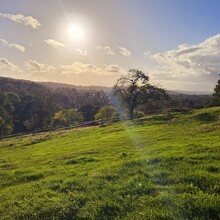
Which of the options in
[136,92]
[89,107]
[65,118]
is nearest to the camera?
[136,92]

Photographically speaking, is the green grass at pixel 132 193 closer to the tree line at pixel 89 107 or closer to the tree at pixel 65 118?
the tree line at pixel 89 107

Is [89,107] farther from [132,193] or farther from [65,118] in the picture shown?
[132,193]

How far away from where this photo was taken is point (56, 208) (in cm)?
880

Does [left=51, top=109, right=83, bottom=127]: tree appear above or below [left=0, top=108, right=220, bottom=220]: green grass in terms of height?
below

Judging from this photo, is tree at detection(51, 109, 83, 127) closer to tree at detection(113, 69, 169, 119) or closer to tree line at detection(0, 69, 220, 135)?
tree line at detection(0, 69, 220, 135)

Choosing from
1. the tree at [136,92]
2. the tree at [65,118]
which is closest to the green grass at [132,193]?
the tree at [136,92]

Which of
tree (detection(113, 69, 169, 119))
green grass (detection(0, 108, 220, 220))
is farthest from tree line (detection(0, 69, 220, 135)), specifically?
→ green grass (detection(0, 108, 220, 220))

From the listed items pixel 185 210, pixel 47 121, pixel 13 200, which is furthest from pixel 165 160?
pixel 47 121

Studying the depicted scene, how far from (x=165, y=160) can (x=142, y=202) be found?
4790mm

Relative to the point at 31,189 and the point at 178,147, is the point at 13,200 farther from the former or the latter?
the point at 178,147

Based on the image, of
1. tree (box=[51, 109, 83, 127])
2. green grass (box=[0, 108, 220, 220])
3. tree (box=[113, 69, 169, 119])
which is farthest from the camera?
tree (box=[51, 109, 83, 127])

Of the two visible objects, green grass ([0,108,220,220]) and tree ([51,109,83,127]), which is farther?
tree ([51,109,83,127])

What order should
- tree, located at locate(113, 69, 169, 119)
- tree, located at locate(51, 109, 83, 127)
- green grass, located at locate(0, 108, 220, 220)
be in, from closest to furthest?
green grass, located at locate(0, 108, 220, 220) → tree, located at locate(113, 69, 169, 119) → tree, located at locate(51, 109, 83, 127)

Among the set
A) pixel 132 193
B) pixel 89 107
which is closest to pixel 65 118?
pixel 89 107
